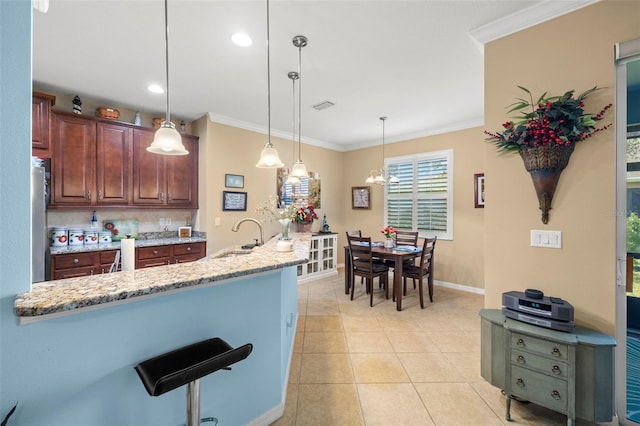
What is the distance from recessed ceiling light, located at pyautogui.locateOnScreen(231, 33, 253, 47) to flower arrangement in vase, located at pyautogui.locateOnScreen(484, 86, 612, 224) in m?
2.16

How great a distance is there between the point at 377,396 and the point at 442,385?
1.80 ft

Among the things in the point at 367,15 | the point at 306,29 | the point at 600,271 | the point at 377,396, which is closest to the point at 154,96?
the point at 306,29

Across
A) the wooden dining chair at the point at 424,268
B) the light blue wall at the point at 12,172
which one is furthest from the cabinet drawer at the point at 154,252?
the wooden dining chair at the point at 424,268

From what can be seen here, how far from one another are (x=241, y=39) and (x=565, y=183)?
2.69 metres

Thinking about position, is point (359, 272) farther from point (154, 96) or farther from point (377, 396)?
point (154, 96)

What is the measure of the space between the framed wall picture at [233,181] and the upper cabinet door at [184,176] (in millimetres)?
457

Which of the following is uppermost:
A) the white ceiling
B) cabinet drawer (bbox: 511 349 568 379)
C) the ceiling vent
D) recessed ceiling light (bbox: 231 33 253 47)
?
the ceiling vent

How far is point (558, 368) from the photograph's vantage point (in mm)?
1624

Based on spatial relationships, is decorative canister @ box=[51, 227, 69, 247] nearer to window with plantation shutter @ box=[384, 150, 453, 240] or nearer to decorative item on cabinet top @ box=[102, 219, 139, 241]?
decorative item on cabinet top @ box=[102, 219, 139, 241]

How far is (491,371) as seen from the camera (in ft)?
6.18

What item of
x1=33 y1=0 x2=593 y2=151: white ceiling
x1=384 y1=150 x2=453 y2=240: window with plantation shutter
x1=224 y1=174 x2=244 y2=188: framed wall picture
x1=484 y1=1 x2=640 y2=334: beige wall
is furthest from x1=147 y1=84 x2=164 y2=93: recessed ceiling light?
x1=384 y1=150 x2=453 y2=240: window with plantation shutter

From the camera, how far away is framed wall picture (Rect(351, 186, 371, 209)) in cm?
587

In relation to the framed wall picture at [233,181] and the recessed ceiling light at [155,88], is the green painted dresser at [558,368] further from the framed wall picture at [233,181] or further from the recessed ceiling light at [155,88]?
the recessed ceiling light at [155,88]

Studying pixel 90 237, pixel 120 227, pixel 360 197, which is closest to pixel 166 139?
pixel 90 237
